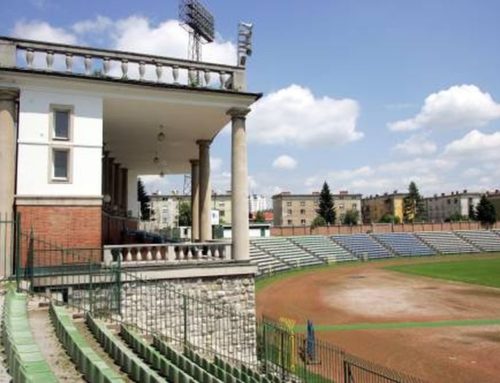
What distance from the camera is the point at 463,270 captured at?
4872cm

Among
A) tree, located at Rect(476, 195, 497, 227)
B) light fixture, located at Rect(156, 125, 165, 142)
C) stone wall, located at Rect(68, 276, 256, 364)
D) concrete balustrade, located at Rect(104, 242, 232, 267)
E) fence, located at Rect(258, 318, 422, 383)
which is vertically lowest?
fence, located at Rect(258, 318, 422, 383)

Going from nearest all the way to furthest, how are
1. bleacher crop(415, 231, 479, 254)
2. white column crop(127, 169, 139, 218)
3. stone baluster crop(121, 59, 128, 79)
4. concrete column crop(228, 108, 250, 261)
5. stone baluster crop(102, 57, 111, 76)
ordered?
stone baluster crop(102, 57, 111, 76)
stone baluster crop(121, 59, 128, 79)
concrete column crop(228, 108, 250, 261)
white column crop(127, 169, 139, 218)
bleacher crop(415, 231, 479, 254)

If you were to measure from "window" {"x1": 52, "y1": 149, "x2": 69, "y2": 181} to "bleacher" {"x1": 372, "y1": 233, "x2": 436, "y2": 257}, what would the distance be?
6088cm

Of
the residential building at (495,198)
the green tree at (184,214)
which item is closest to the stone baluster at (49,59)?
the green tree at (184,214)

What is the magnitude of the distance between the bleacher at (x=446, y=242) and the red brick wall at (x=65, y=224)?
6526cm

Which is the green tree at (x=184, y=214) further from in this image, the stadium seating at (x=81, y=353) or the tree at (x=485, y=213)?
the stadium seating at (x=81, y=353)

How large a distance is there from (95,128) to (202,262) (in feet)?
15.7

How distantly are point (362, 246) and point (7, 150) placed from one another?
60114 mm

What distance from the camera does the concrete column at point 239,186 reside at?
14.8 m

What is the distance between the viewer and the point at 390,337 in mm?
20812

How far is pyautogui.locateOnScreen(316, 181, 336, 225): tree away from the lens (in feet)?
363

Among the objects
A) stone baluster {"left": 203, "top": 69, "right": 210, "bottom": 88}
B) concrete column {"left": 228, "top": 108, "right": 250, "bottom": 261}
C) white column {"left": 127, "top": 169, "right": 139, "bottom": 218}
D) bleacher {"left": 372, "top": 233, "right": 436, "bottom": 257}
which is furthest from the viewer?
bleacher {"left": 372, "top": 233, "right": 436, "bottom": 257}

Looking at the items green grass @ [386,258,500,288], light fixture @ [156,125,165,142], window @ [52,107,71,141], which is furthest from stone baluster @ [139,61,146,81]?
green grass @ [386,258,500,288]

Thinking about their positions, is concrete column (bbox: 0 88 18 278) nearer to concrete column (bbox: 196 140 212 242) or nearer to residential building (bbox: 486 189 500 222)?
concrete column (bbox: 196 140 212 242)
